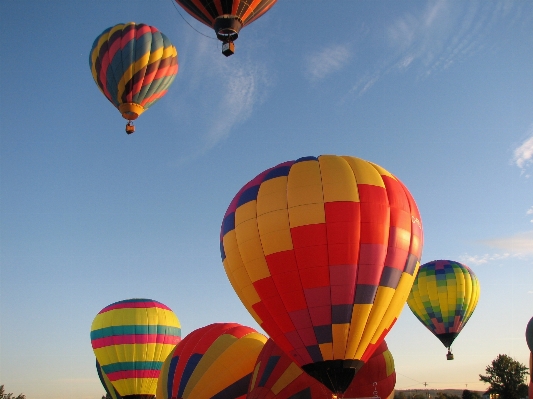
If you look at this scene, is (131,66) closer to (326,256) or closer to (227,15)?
(227,15)

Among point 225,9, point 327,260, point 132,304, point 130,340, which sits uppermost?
point 225,9

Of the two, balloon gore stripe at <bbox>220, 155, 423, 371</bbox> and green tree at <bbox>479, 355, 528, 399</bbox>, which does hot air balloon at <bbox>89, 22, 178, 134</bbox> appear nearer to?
balloon gore stripe at <bbox>220, 155, 423, 371</bbox>

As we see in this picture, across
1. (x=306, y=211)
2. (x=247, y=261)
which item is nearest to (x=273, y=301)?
(x=247, y=261)

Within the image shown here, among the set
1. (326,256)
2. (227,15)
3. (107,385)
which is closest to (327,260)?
(326,256)

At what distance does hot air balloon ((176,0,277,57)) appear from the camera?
46.3 ft

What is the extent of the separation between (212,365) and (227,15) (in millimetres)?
8944

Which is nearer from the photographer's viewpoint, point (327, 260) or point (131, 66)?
point (327, 260)

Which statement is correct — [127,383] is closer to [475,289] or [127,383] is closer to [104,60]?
[104,60]

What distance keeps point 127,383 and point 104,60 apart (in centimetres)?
1161

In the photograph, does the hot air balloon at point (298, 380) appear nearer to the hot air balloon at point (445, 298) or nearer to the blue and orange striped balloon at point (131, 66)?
the hot air balloon at point (445, 298)

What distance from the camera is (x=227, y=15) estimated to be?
14.2 m

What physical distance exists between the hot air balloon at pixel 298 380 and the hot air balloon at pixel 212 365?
1194 millimetres

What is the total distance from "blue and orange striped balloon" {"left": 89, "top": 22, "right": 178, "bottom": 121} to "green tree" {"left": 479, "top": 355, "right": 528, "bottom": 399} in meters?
28.7

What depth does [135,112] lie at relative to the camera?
19.9 metres
